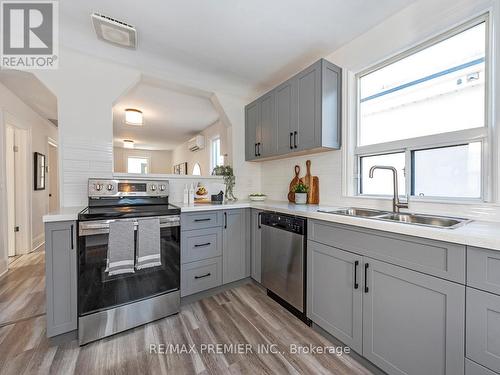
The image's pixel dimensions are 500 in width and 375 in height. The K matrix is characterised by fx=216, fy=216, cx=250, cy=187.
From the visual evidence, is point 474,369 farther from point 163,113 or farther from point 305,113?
point 163,113

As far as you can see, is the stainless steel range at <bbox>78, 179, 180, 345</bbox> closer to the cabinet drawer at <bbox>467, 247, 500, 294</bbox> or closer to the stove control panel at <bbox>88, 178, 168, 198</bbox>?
the stove control panel at <bbox>88, 178, 168, 198</bbox>

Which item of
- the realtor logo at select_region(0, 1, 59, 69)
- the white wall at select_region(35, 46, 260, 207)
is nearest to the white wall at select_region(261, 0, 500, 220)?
the white wall at select_region(35, 46, 260, 207)

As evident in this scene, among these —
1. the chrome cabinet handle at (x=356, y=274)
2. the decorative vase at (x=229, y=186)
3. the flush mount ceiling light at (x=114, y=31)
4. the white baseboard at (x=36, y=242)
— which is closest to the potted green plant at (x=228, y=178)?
the decorative vase at (x=229, y=186)

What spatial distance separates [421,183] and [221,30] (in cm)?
207

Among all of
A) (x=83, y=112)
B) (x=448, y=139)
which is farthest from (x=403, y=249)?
(x=83, y=112)

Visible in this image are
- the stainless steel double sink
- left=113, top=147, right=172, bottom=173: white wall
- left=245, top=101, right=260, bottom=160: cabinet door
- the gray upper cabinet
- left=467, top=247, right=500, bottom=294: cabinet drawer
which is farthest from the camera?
left=113, top=147, right=172, bottom=173: white wall

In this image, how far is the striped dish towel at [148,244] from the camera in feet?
5.48

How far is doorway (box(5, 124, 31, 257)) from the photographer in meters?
3.20

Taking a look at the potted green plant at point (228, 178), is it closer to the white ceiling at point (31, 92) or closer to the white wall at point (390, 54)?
the white wall at point (390, 54)

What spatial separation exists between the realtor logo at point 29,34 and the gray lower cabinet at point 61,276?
62.9 inches

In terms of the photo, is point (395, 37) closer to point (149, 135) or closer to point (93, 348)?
point (93, 348)

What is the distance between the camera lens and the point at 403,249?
1145 mm

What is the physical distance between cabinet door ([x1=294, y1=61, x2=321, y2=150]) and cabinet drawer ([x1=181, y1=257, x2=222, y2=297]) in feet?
4.88

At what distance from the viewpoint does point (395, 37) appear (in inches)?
68.4
